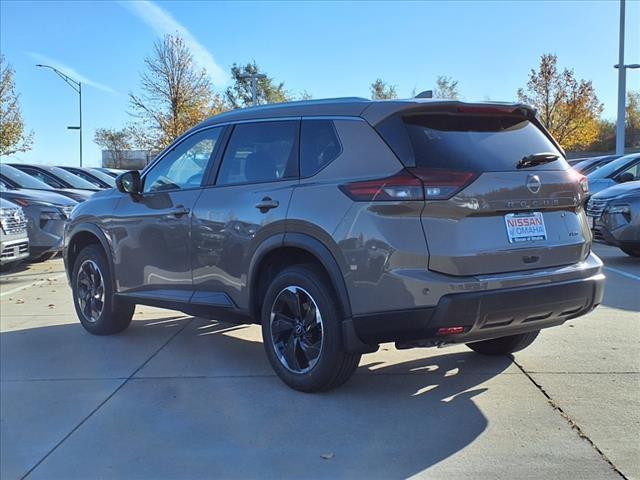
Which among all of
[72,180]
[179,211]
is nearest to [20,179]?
[72,180]

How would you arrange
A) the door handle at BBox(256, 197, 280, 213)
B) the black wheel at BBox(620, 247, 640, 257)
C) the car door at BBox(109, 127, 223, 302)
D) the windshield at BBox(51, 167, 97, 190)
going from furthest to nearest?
the windshield at BBox(51, 167, 97, 190) → the black wheel at BBox(620, 247, 640, 257) → the car door at BBox(109, 127, 223, 302) → the door handle at BBox(256, 197, 280, 213)

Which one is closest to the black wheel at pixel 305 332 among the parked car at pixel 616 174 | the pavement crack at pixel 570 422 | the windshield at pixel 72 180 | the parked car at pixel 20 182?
the pavement crack at pixel 570 422

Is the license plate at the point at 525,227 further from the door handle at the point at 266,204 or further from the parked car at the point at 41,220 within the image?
the parked car at the point at 41,220

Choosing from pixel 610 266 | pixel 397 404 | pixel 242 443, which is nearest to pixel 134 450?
pixel 242 443

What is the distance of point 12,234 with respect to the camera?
908 cm

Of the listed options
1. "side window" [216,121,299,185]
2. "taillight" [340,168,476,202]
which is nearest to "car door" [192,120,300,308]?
"side window" [216,121,299,185]

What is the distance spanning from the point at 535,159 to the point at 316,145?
1.41m

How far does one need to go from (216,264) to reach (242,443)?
1.53 metres

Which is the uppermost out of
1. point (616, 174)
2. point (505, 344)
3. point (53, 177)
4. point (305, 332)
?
point (53, 177)

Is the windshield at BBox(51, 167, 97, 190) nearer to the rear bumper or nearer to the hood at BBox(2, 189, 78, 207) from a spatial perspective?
the hood at BBox(2, 189, 78, 207)

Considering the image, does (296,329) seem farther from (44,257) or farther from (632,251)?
(44,257)

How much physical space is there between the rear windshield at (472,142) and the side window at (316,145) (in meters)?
0.52

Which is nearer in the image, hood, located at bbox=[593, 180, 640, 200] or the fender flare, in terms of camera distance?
the fender flare

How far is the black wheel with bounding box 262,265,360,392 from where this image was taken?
394cm
